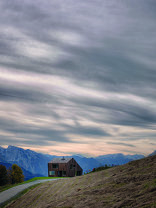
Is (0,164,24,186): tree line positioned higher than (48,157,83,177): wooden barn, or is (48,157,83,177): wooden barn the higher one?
(48,157,83,177): wooden barn

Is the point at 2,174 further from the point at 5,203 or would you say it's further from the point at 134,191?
the point at 134,191

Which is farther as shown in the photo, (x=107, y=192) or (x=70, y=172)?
(x=70, y=172)

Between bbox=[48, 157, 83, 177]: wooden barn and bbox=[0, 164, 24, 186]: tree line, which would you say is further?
bbox=[0, 164, 24, 186]: tree line

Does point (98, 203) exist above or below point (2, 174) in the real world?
above

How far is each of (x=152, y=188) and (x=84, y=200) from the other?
399 centimetres

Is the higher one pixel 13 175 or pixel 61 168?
pixel 61 168

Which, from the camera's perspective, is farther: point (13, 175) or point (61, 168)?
point (13, 175)

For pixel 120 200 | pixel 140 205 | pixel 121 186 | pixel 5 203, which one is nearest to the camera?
pixel 140 205

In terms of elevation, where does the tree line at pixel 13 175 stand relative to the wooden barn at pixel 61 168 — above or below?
below

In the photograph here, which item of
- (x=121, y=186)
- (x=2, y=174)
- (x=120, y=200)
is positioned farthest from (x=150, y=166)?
(x=2, y=174)

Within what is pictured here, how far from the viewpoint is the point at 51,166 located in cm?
7450

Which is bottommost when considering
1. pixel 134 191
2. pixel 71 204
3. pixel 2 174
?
pixel 2 174

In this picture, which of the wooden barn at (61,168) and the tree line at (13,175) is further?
the tree line at (13,175)

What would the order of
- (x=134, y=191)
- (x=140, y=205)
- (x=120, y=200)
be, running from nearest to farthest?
(x=140, y=205), (x=120, y=200), (x=134, y=191)
